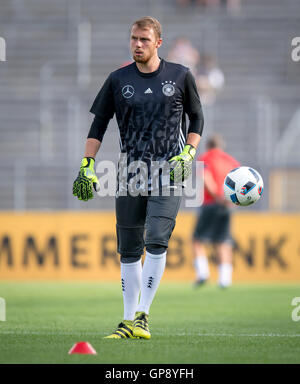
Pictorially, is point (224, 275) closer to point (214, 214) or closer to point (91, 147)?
point (214, 214)

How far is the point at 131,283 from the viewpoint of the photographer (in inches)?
258

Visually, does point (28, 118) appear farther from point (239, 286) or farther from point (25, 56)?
point (239, 286)

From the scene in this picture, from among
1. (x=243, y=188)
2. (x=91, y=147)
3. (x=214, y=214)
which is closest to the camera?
(x=91, y=147)

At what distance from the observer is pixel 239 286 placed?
13453 millimetres

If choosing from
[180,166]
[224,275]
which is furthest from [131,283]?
[224,275]

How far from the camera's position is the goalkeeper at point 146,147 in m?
6.34

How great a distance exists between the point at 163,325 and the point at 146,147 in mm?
1860

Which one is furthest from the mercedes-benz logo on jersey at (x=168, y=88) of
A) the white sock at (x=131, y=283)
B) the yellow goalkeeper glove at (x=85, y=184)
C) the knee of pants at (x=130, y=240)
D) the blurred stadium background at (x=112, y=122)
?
the blurred stadium background at (x=112, y=122)

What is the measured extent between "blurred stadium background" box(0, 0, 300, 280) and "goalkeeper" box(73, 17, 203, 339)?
26.5ft

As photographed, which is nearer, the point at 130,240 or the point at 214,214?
the point at 130,240

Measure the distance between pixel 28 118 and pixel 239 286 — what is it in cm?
736

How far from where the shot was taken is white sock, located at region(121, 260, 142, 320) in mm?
6555

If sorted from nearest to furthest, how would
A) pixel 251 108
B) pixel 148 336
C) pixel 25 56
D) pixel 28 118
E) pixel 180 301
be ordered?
pixel 148 336 < pixel 180 301 < pixel 251 108 < pixel 28 118 < pixel 25 56

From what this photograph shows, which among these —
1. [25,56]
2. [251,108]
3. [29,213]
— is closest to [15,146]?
[25,56]
